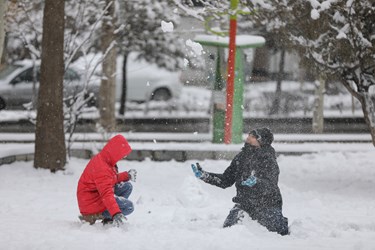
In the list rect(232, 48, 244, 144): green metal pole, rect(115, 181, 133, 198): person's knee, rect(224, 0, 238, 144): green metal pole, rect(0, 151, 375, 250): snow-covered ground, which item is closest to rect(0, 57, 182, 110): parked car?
rect(232, 48, 244, 144): green metal pole

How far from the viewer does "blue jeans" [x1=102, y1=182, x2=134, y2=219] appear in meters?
8.01

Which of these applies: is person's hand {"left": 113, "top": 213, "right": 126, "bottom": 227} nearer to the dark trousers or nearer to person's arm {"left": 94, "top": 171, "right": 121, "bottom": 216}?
person's arm {"left": 94, "top": 171, "right": 121, "bottom": 216}

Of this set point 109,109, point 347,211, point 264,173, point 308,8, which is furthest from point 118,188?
point 109,109

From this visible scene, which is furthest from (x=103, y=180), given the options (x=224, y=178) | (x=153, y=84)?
(x=153, y=84)

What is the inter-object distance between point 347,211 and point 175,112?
48.1 ft

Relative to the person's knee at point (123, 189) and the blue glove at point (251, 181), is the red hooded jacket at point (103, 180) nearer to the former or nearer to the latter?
the person's knee at point (123, 189)

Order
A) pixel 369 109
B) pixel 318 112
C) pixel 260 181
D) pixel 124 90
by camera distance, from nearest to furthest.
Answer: pixel 260 181 → pixel 369 109 → pixel 318 112 → pixel 124 90

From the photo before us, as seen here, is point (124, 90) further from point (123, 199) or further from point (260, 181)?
point (260, 181)

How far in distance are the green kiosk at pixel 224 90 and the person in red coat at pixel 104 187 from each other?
22.4 ft

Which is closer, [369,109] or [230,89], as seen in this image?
[369,109]

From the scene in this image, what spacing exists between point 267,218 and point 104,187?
1.58m

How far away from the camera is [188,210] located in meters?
9.38

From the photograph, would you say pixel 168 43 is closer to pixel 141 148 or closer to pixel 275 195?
pixel 141 148

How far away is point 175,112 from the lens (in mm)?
24203
